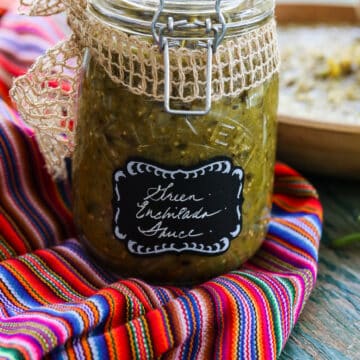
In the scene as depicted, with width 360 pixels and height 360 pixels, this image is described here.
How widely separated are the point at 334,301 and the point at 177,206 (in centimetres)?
20

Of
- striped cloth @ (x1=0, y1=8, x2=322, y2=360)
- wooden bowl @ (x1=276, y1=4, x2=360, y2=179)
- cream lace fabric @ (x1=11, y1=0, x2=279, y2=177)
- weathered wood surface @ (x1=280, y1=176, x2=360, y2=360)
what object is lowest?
weathered wood surface @ (x1=280, y1=176, x2=360, y2=360)

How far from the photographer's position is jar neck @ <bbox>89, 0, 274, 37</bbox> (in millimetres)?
562

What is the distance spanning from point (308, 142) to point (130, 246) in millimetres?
276

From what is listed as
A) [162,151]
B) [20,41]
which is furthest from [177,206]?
[20,41]

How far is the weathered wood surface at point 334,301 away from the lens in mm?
620

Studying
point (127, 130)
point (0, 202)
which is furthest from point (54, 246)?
point (127, 130)

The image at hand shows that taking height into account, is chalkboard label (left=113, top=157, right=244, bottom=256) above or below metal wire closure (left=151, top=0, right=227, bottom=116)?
below

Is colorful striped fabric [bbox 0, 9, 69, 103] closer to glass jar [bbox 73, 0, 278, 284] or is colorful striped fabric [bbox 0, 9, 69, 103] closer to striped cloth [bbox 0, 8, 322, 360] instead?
striped cloth [bbox 0, 8, 322, 360]

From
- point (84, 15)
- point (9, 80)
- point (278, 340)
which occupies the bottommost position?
point (278, 340)

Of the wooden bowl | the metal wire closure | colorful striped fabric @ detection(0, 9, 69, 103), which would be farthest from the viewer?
colorful striped fabric @ detection(0, 9, 69, 103)

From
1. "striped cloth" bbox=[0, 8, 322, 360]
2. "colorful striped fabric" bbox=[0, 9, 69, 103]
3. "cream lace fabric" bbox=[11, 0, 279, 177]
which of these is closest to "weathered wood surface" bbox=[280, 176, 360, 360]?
"striped cloth" bbox=[0, 8, 322, 360]

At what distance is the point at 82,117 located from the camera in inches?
25.0

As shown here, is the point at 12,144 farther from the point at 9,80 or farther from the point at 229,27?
the point at 229,27

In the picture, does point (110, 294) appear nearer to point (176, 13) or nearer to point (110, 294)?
point (110, 294)
